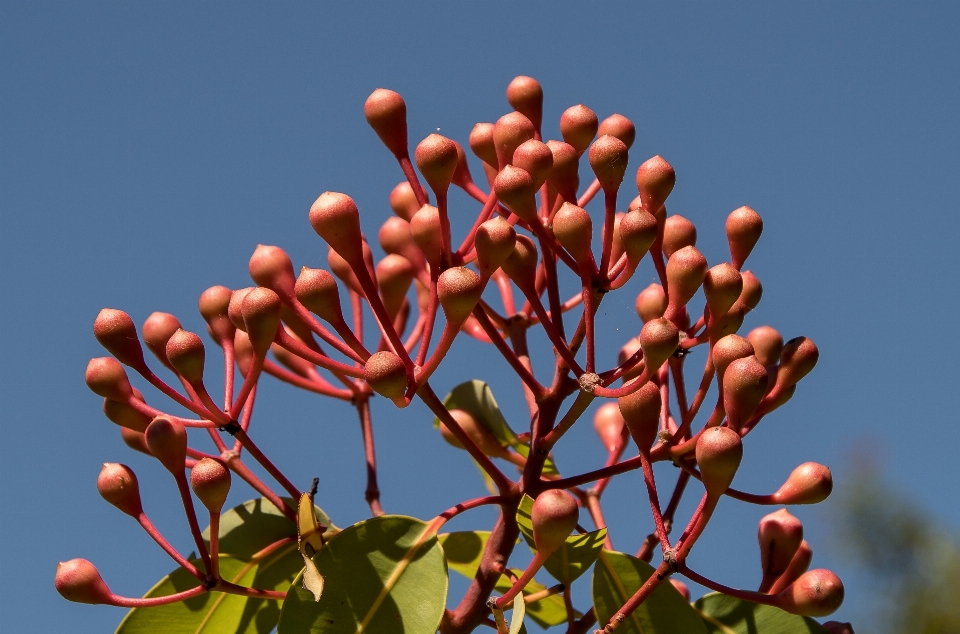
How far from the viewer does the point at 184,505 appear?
1524mm

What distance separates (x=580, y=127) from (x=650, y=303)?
361mm

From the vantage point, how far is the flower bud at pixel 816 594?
61.6 inches

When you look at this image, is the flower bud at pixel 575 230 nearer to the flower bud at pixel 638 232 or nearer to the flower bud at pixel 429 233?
the flower bud at pixel 638 232

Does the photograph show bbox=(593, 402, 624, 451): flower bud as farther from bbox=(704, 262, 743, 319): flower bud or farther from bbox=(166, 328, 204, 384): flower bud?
bbox=(166, 328, 204, 384): flower bud

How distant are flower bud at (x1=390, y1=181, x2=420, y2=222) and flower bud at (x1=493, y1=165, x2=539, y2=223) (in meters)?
0.45

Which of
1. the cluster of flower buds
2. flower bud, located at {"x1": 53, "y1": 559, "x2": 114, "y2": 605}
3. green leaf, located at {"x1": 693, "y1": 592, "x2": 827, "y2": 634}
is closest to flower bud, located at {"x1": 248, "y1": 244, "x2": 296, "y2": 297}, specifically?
the cluster of flower buds

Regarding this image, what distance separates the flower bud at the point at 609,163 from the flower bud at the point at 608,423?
0.71m

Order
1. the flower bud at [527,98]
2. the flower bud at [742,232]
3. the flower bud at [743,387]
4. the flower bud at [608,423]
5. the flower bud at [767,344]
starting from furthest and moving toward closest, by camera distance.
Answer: the flower bud at [608,423] → the flower bud at [527,98] → the flower bud at [767,344] → the flower bud at [742,232] → the flower bud at [743,387]

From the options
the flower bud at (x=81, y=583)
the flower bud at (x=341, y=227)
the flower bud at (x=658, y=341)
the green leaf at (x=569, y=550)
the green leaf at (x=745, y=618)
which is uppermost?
the flower bud at (x=341, y=227)

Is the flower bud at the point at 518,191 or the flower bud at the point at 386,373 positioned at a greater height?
the flower bud at the point at 518,191

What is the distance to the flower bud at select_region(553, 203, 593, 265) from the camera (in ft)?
5.06

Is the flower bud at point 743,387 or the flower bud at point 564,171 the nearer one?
the flower bud at point 743,387

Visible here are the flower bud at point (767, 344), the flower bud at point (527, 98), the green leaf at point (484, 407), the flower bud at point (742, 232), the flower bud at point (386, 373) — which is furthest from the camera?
the green leaf at point (484, 407)

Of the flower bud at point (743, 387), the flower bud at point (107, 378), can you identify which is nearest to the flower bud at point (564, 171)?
the flower bud at point (743, 387)
